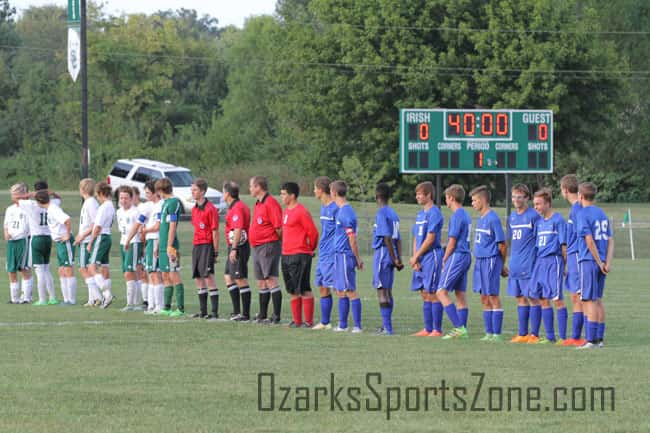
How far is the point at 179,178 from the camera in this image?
2101 inches

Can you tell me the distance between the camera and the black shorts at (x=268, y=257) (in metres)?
16.1

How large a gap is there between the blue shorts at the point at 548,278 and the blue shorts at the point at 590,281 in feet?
2.27

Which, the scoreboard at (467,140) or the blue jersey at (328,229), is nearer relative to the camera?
the blue jersey at (328,229)

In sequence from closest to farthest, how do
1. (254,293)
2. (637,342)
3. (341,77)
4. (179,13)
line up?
(637,342) < (254,293) < (341,77) < (179,13)

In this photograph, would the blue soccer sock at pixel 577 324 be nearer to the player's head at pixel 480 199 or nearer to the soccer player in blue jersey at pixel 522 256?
the soccer player in blue jersey at pixel 522 256

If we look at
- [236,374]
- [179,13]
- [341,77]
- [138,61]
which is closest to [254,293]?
[236,374]

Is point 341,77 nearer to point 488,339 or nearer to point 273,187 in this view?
point 273,187

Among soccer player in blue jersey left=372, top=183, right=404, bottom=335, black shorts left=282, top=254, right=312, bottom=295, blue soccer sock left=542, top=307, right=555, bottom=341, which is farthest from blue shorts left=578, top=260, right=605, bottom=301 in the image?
black shorts left=282, top=254, right=312, bottom=295

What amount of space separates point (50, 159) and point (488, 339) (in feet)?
214

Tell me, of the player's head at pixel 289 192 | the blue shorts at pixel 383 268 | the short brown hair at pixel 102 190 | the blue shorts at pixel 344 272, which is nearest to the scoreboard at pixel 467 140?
the short brown hair at pixel 102 190

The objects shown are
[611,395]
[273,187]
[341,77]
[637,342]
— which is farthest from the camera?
[273,187]

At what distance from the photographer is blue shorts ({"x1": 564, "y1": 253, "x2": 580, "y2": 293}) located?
1349cm

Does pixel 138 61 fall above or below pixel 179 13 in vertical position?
below

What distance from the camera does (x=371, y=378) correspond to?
1102cm
